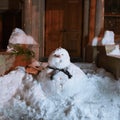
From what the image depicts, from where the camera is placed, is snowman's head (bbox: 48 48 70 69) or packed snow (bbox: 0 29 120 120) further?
snowman's head (bbox: 48 48 70 69)

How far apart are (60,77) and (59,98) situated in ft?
1.19

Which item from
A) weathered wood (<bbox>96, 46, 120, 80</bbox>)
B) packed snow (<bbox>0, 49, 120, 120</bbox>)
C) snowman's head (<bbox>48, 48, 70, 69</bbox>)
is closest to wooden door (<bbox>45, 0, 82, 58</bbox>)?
weathered wood (<bbox>96, 46, 120, 80</bbox>)

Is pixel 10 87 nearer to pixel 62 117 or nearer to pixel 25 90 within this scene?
pixel 25 90

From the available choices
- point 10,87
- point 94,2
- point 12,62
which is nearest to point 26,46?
point 12,62

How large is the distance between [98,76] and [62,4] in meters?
4.46

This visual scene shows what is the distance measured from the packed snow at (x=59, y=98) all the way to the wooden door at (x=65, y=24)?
4.06 meters

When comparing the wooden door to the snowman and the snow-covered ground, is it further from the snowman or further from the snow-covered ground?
the snowman

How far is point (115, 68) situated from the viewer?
612 centimetres

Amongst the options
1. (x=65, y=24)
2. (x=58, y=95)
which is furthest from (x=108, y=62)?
(x=65, y=24)

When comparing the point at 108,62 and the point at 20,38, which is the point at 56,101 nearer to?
the point at 108,62

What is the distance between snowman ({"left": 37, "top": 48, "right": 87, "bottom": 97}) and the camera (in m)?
5.28

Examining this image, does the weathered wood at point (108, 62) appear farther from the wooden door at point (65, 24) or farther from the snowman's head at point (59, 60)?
the wooden door at point (65, 24)

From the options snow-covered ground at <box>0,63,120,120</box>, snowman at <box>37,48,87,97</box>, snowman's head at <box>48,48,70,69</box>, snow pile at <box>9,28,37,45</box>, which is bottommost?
snow-covered ground at <box>0,63,120,120</box>

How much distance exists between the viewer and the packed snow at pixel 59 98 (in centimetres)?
→ 493
